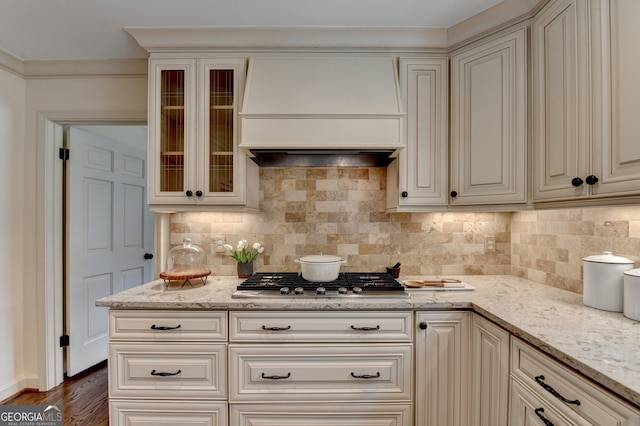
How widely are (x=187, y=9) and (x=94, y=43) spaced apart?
2.83 ft

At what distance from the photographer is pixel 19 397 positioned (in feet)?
7.30

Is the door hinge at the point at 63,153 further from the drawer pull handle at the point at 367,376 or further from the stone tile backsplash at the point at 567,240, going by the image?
the stone tile backsplash at the point at 567,240

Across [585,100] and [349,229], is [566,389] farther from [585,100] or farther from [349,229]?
[349,229]

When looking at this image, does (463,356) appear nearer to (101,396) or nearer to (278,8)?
(278,8)

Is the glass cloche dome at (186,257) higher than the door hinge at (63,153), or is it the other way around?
the door hinge at (63,153)

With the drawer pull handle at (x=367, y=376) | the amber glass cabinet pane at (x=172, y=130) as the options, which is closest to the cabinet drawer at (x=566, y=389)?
the drawer pull handle at (x=367, y=376)

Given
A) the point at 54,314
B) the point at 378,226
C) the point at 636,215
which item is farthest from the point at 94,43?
the point at 636,215

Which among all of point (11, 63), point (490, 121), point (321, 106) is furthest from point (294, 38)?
point (11, 63)

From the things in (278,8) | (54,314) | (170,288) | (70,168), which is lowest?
(54,314)

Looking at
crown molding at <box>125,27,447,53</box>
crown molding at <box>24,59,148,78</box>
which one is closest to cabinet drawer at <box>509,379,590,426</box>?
crown molding at <box>125,27,447,53</box>

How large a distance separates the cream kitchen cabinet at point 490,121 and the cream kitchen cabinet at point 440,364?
A: 0.72m

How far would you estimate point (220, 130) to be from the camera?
1.90 m

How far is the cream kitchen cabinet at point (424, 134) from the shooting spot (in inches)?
73.2

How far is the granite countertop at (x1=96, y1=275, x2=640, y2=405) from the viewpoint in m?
0.86
